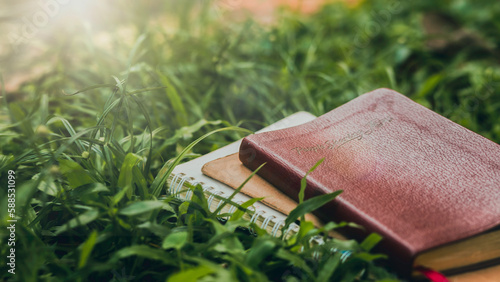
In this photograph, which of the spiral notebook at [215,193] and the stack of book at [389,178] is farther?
the spiral notebook at [215,193]

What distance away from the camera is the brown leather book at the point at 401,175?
75 centimetres

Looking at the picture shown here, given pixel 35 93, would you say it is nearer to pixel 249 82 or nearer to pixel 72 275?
pixel 249 82

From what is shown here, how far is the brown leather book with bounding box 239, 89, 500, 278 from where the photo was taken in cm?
75

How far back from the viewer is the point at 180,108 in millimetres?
1335

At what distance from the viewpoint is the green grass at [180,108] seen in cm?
78

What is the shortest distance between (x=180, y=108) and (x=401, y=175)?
28.4 inches

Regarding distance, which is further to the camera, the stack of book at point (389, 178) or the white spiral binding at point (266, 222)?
the white spiral binding at point (266, 222)

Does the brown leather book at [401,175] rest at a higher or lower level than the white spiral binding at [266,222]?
higher

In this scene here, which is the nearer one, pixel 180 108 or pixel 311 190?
pixel 311 190

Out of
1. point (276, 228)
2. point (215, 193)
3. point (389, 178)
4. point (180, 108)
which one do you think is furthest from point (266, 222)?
point (180, 108)

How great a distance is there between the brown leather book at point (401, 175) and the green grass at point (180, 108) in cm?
7

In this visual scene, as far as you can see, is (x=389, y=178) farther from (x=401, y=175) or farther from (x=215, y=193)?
(x=215, y=193)

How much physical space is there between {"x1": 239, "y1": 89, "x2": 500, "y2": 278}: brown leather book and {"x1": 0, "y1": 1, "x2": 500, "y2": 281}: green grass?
0.25ft

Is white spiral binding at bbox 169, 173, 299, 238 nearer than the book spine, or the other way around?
the book spine
